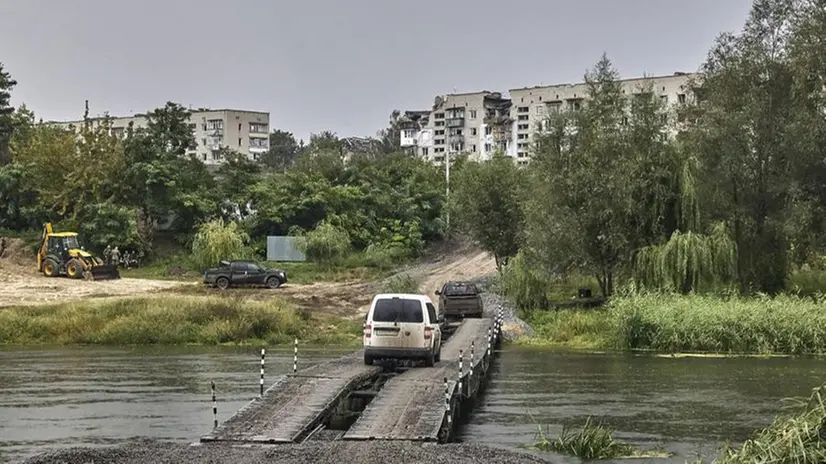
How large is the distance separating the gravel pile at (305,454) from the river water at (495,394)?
10.5 feet

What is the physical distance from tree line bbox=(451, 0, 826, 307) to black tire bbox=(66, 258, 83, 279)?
25669 millimetres

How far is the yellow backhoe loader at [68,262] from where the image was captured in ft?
190

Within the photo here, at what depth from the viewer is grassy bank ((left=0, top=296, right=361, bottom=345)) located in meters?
42.2

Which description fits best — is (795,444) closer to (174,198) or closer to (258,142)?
(174,198)

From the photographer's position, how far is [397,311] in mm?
24938

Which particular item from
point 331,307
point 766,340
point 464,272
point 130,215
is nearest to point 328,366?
point 766,340

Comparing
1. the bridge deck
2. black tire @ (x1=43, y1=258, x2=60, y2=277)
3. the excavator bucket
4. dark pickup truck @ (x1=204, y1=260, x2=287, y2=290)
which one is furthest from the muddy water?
black tire @ (x1=43, y1=258, x2=60, y2=277)

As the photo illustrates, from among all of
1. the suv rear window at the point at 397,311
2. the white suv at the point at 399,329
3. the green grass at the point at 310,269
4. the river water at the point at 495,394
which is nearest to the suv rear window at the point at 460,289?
the river water at the point at 495,394

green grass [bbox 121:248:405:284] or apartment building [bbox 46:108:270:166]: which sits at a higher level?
apartment building [bbox 46:108:270:166]

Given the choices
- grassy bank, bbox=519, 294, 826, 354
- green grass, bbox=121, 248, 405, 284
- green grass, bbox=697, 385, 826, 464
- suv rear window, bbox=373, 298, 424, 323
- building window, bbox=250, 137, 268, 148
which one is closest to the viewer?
green grass, bbox=697, 385, 826, 464

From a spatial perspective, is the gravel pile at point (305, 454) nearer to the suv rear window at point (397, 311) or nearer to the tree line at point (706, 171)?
the suv rear window at point (397, 311)

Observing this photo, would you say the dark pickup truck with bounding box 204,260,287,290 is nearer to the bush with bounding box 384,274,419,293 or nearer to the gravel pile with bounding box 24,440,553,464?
the bush with bounding box 384,274,419,293

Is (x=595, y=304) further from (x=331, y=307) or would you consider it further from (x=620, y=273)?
(x=331, y=307)

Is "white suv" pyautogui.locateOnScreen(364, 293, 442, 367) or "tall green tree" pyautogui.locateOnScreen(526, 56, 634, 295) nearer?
"white suv" pyautogui.locateOnScreen(364, 293, 442, 367)
